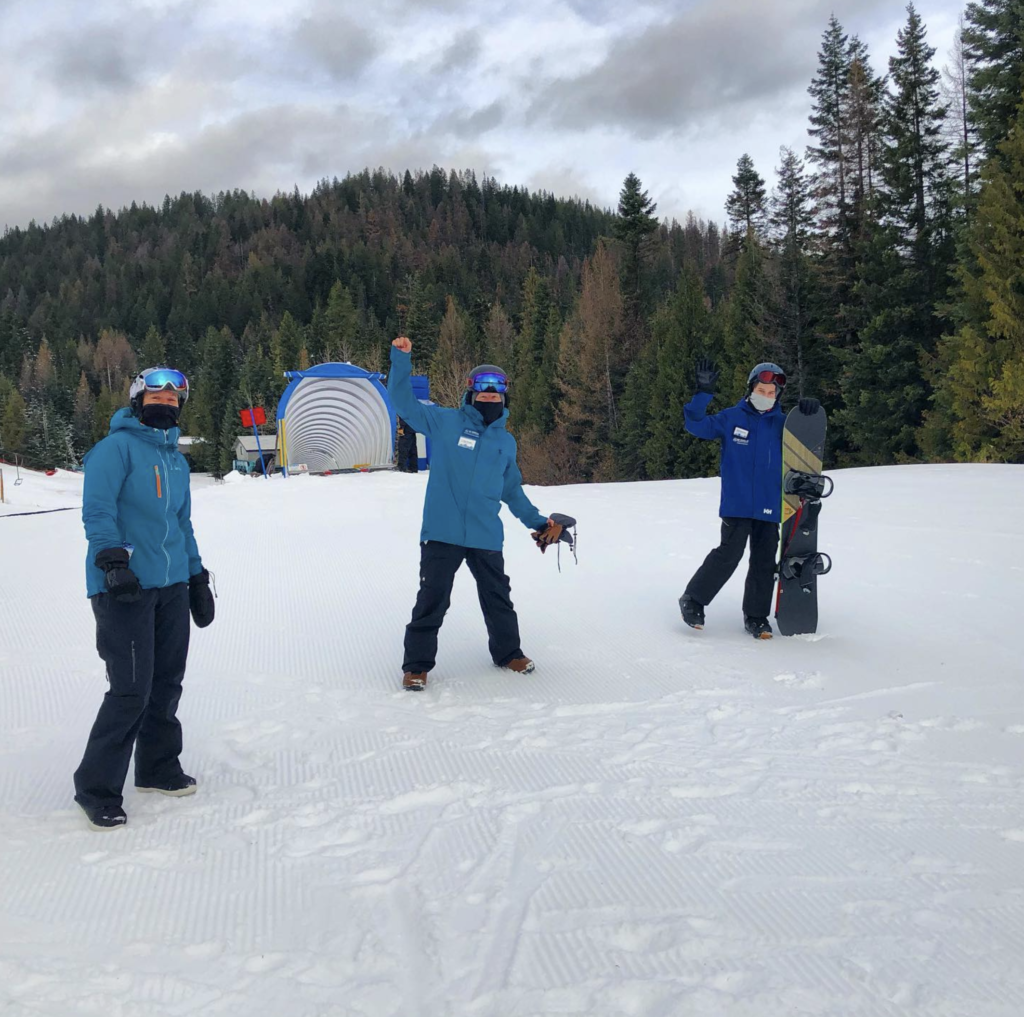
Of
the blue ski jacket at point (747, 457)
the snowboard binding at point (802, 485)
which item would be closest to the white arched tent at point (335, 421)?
the blue ski jacket at point (747, 457)

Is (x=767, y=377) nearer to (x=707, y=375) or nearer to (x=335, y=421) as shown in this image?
(x=707, y=375)

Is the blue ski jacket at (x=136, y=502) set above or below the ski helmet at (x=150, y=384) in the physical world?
below

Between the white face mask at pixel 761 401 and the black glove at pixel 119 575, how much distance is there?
4.00 m

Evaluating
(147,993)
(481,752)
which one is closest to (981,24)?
(481,752)

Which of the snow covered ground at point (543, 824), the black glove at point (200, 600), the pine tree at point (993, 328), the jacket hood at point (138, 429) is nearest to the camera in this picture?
the snow covered ground at point (543, 824)

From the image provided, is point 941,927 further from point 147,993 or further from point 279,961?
point 147,993

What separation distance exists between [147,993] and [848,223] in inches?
1303

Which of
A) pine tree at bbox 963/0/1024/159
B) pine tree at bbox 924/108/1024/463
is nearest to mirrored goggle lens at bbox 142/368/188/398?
pine tree at bbox 924/108/1024/463

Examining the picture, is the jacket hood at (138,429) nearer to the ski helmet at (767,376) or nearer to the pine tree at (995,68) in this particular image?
the ski helmet at (767,376)

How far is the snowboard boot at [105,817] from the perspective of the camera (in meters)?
2.99

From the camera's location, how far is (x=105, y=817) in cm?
299

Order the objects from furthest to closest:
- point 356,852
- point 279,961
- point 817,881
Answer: point 356,852
point 817,881
point 279,961

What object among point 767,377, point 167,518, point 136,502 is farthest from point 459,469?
point 767,377

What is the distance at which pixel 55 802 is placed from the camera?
3221 millimetres
